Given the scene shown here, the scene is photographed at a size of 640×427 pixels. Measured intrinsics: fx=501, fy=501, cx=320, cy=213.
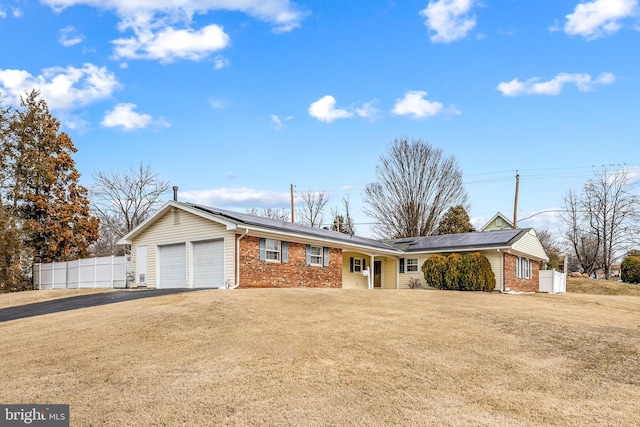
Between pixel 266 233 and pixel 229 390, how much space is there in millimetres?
13974

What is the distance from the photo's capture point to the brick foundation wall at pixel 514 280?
27.3 metres

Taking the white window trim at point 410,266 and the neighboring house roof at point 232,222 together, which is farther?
the white window trim at point 410,266

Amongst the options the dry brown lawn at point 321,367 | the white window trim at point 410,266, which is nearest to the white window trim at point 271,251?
the dry brown lawn at point 321,367

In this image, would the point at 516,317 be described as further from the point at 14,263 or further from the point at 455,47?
the point at 14,263

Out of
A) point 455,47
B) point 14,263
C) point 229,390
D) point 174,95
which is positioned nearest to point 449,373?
point 229,390

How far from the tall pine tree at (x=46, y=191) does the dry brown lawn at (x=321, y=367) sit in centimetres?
2292

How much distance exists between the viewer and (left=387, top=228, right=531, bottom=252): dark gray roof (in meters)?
27.3

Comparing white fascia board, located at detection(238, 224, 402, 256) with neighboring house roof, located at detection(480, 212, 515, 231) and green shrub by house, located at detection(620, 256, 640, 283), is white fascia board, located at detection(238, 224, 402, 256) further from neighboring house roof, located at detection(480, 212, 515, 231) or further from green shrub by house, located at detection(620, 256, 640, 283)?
green shrub by house, located at detection(620, 256, 640, 283)

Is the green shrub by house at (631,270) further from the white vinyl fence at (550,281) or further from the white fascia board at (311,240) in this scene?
the white fascia board at (311,240)

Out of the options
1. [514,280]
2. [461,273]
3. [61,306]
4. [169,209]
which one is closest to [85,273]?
[169,209]

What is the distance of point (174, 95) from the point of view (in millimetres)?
21375

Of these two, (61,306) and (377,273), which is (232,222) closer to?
(61,306)

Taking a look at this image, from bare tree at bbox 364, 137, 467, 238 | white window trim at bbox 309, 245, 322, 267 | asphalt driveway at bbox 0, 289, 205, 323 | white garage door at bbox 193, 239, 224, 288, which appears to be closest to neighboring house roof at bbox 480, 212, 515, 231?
bare tree at bbox 364, 137, 467, 238

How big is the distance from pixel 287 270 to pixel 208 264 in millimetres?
Answer: 3489
